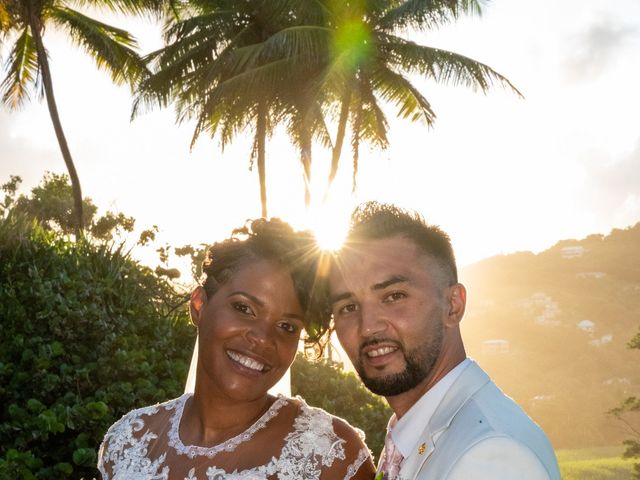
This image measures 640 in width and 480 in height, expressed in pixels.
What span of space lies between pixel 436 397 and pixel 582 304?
143747 millimetres

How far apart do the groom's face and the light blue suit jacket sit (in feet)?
1.10

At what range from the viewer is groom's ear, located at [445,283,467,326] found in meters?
3.08

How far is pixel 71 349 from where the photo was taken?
7.44m

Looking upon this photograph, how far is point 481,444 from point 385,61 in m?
21.4

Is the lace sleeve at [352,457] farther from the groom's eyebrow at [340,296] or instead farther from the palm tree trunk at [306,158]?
the palm tree trunk at [306,158]

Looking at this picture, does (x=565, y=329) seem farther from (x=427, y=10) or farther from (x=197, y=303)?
(x=197, y=303)

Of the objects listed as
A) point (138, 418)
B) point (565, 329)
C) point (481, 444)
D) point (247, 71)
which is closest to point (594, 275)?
point (565, 329)

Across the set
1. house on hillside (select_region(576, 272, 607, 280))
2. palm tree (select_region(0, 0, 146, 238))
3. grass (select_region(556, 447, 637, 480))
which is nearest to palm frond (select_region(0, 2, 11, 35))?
palm tree (select_region(0, 0, 146, 238))

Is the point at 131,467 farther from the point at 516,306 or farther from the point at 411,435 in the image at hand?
the point at 516,306

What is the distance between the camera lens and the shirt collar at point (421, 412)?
287 cm

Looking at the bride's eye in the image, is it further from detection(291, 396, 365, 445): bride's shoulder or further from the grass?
the grass

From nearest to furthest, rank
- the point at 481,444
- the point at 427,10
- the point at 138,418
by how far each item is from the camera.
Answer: the point at 481,444 < the point at 138,418 < the point at 427,10

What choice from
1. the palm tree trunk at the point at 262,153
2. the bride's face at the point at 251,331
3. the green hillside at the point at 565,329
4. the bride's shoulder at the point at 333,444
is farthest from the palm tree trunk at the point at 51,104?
the green hillside at the point at 565,329

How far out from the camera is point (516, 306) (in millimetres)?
136250
